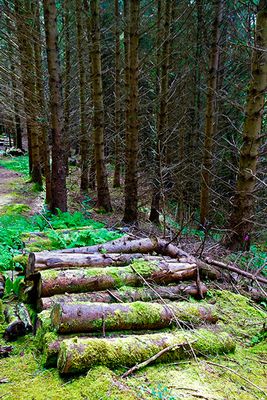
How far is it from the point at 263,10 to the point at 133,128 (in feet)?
13.6

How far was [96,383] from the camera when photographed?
2.59 meters

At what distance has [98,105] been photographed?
11023 millimetres

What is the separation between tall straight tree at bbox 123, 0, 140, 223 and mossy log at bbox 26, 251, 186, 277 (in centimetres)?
484

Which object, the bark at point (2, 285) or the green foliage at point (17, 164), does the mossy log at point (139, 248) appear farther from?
the green foliage at point (17, 164)

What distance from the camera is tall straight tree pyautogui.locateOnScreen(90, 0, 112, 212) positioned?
10570 millimetres

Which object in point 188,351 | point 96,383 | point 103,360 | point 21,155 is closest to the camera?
point 96,383

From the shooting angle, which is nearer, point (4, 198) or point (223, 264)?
point (223, 264)

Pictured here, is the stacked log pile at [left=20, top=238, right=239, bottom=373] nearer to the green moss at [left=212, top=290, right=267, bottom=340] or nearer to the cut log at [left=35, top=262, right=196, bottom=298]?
the cut log at [left=35, top=262, right=196, bottom=298]

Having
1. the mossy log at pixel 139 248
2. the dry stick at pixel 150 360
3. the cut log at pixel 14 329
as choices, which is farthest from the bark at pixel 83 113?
the dry stick at pixel 150 360

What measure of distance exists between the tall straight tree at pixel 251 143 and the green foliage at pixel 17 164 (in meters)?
13.5

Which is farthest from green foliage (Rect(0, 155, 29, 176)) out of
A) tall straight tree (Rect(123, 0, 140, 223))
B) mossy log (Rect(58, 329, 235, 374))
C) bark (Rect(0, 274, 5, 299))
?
mossy log (Rect(58, 329, 235, 374))

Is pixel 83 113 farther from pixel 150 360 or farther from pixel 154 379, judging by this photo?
pixel 154 379

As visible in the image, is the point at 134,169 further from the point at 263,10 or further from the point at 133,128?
the point at 263,10

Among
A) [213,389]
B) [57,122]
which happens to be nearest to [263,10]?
[57,122]
